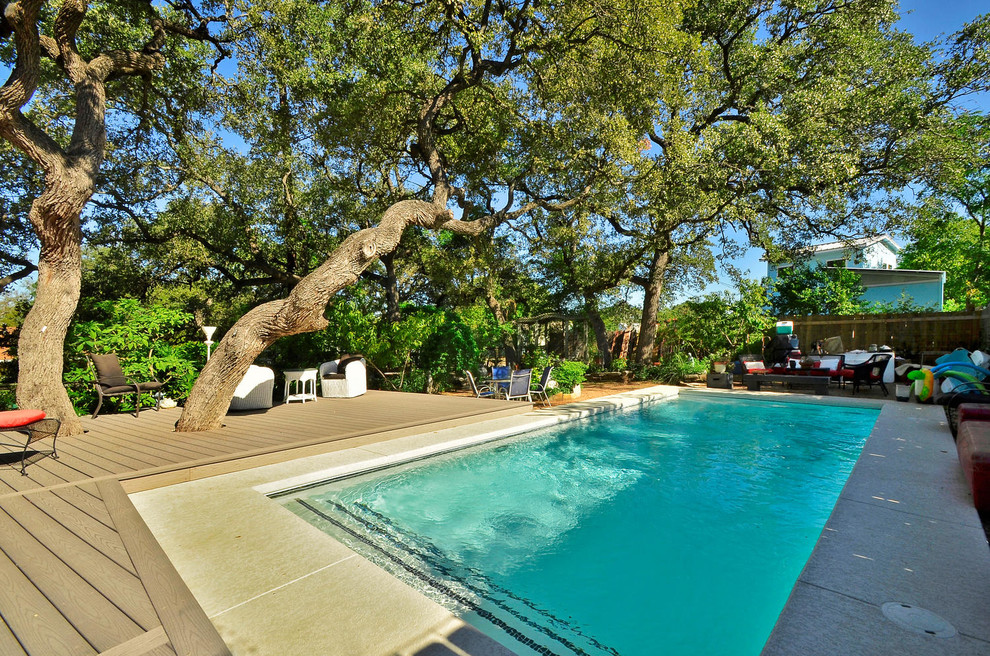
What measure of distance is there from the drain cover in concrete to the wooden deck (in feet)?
9.67

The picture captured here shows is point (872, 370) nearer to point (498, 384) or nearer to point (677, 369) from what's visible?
point (677, 369)

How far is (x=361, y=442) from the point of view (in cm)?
562

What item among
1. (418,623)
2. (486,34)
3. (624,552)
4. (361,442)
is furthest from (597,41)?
(418,623)

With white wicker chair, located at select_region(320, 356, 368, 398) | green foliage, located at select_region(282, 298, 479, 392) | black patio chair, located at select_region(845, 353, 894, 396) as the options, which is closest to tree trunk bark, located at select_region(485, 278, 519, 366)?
green foliage, located at select_region(282, 298, 479, 392)

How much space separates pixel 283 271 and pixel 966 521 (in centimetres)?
1352

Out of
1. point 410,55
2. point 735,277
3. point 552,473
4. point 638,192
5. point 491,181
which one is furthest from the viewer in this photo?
point 735,277

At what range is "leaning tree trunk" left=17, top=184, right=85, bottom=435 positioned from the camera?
5.41 meters

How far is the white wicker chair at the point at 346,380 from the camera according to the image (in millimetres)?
9062

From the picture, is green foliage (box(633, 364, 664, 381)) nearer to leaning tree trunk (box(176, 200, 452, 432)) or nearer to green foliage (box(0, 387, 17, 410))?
leaning tree trunk (box(176, 200, 452, 432))

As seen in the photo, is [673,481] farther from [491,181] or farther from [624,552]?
[491,181]

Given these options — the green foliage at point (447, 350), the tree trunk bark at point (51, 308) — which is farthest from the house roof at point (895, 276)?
the tree trunk bark at point (51, 308)

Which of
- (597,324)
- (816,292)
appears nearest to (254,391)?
(597,324)

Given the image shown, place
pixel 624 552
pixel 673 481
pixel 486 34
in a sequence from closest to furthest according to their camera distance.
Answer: pixel 624 552 → pixel 673 481 → pixel 486 34

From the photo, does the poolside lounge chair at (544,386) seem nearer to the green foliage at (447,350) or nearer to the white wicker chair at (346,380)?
the green foliage at (447,350)
